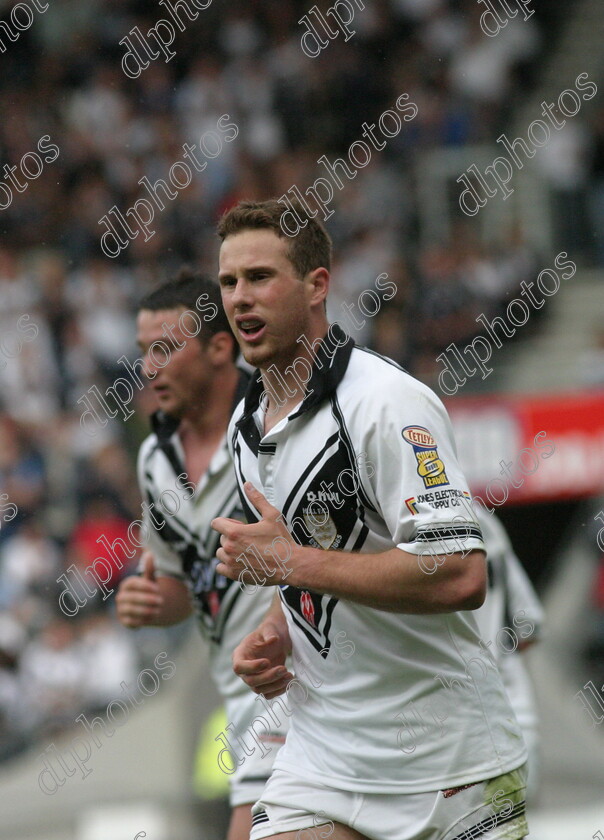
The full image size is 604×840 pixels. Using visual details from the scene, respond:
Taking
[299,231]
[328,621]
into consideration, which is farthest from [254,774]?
[299,231]

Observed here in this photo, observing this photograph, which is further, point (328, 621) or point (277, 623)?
point (277, 623)

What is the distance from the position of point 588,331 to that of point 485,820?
9833mm

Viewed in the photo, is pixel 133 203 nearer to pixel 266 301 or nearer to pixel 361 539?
pixel 266 301

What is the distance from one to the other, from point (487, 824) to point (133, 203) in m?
11.4

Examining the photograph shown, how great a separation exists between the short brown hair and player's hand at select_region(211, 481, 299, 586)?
783mm

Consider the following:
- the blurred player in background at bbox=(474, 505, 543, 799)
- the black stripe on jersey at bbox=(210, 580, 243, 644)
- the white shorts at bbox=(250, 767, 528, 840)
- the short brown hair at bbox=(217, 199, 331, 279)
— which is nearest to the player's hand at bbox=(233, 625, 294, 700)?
the white shorts at bbox=(250, 767, 528, 840)

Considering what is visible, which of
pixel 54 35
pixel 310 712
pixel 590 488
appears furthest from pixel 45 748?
pixel 54 35

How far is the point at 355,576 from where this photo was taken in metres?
3.46

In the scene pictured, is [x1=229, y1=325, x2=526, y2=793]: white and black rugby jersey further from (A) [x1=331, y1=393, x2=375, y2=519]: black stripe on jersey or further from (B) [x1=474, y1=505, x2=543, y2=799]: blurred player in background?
(B) [x1=474, y1=505, x2=543, y2=799]: blurred player in background

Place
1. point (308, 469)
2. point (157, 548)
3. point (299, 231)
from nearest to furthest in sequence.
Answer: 1. point (308, 469)
2. point (299, 231)
3. point (157, 548)

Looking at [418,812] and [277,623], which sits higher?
[277,623]

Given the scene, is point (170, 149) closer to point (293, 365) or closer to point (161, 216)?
point (161, 216)

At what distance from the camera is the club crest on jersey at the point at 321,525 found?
368cm

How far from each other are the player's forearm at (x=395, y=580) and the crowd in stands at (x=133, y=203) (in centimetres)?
727
